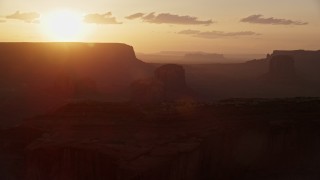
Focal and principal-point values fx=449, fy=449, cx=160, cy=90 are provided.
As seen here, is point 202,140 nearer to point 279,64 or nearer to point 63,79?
point 63,79

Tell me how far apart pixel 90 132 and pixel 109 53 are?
83.1m

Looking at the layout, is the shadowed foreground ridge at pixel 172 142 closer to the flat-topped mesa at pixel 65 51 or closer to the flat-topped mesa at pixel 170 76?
the flat-topped mesa at pixel 170 76

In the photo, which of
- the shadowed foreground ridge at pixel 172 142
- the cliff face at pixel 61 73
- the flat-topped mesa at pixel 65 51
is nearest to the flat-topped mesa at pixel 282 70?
the cliff face at pixel 61 73

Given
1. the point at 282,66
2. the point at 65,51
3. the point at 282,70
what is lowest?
the point at 282,70

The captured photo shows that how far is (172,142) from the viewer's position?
1591 centimetres

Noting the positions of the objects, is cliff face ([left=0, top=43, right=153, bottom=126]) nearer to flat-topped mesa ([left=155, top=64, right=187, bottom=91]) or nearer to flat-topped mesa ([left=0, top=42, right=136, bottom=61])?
flat-topped mesa ([left=0, top=42, right=136, bottom=61])

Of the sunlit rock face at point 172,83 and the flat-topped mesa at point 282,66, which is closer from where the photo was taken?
the sunlit rock face at point 172,83

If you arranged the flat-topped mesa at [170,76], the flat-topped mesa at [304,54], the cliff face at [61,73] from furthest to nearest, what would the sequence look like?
the flat-topped mesa at [304,54]
the flat-topped mesa at [170,76]
the cliff face at [61,73]

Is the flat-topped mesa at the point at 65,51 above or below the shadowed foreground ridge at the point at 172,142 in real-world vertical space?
above

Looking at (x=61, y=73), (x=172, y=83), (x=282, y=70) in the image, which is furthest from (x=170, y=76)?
(x=282, y=70)

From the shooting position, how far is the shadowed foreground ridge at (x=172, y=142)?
14.6 m

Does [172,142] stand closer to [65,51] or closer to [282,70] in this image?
[282,70]

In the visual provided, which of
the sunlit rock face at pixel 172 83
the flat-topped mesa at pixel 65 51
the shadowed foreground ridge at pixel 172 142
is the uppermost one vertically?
the flat-topped mesa at pixel 65 51

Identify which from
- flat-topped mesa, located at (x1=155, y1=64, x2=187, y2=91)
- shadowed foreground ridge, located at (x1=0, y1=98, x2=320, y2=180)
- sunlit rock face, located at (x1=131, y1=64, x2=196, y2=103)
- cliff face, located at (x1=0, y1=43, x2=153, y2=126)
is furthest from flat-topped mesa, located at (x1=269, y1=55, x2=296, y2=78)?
shadowed foreground ridge, located at (x1=0, y1=98, x2=320, y2=180)
